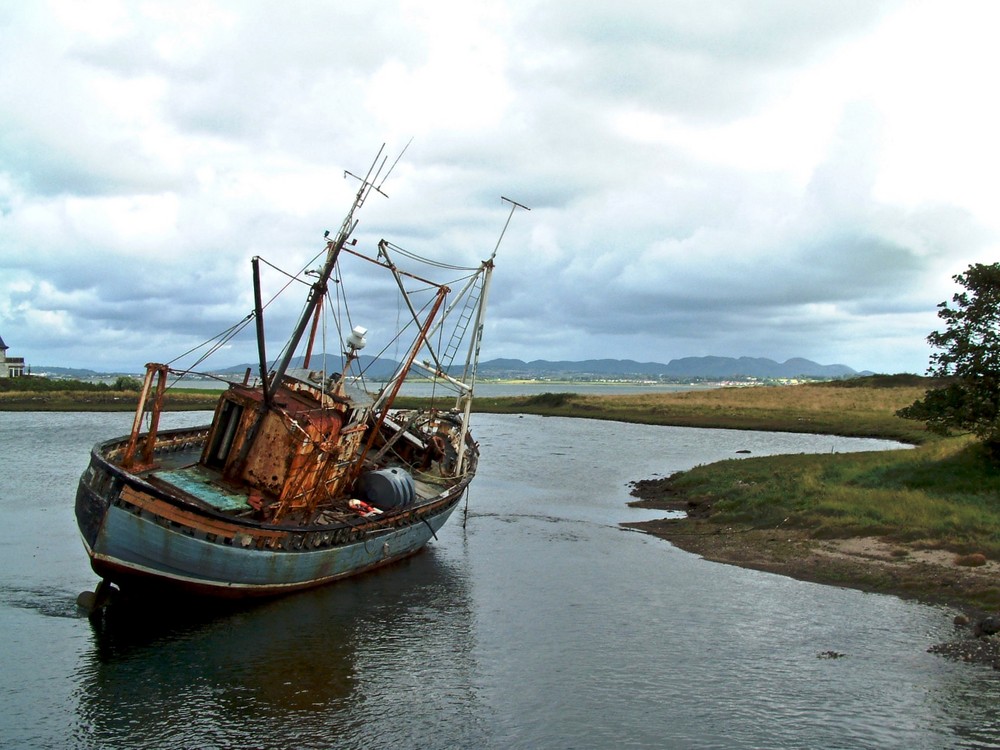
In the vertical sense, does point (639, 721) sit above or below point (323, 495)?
below

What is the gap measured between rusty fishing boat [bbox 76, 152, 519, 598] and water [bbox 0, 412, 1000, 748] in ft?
3.51

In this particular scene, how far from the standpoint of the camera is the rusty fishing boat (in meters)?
18.8

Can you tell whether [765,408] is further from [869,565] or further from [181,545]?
[181,545]

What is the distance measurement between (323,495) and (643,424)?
228 feet

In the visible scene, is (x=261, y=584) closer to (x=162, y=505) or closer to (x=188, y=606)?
(x=188, y=606)

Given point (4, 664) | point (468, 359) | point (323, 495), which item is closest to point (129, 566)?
point (4, 664)

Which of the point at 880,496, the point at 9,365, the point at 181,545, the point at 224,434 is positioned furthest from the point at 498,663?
the point at 9,365

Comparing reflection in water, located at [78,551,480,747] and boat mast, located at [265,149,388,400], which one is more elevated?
boat mast, located at [265,149,388,400]

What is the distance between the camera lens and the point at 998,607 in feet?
65.8

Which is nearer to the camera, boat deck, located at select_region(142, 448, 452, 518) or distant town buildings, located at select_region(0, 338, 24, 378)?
boat deck, located at select_region(142, 448, 452, 518)

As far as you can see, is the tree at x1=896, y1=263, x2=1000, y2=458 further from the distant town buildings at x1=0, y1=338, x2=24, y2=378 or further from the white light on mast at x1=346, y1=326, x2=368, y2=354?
the distant town buildings at x1=0, y1=338, x2=24, y2=378

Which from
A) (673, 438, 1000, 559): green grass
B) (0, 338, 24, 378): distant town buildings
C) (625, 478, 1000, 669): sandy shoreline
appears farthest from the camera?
(0, 338, 24, 378): distant town buildings

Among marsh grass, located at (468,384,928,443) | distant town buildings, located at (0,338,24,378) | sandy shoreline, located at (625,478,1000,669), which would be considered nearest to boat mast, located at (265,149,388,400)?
sandy shoreline, located at (625,478,1000,669)

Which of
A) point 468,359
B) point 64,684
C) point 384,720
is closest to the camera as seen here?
point 384,720
